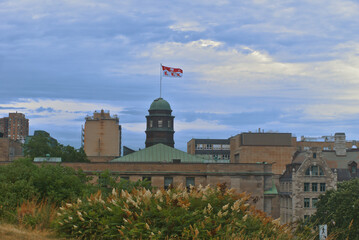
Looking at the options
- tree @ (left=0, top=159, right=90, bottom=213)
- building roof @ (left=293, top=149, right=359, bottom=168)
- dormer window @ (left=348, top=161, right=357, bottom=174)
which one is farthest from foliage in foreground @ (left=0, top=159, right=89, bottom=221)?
building roof @ (left=293, top=149, right=359, bottom=168)

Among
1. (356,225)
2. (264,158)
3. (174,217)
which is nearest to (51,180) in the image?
(174,217)

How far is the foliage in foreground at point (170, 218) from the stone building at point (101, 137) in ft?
387

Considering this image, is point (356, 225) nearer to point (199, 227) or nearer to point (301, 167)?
point (301, 167)

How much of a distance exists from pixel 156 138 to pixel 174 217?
10171 cm

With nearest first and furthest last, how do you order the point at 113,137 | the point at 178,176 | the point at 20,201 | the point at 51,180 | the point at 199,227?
the point at 199,227
the point at 20,201
the point at 51,180
the point at 178,176
the point at 113,137

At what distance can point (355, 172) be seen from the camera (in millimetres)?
104750

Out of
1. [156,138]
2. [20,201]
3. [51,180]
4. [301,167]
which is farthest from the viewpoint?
[156,138]

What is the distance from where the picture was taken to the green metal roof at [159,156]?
282ft

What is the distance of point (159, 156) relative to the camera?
289 ft

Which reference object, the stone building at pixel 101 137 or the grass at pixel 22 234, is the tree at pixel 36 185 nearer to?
the grass at pixel 22 234

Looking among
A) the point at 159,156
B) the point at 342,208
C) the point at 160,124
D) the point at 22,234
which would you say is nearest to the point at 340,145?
the point at 160,124

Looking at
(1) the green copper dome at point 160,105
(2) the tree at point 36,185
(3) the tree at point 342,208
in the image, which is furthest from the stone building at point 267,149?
(2) the tree at point 36,185

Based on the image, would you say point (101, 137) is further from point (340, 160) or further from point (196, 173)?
point (196, 173)

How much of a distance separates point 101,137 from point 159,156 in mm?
54420
